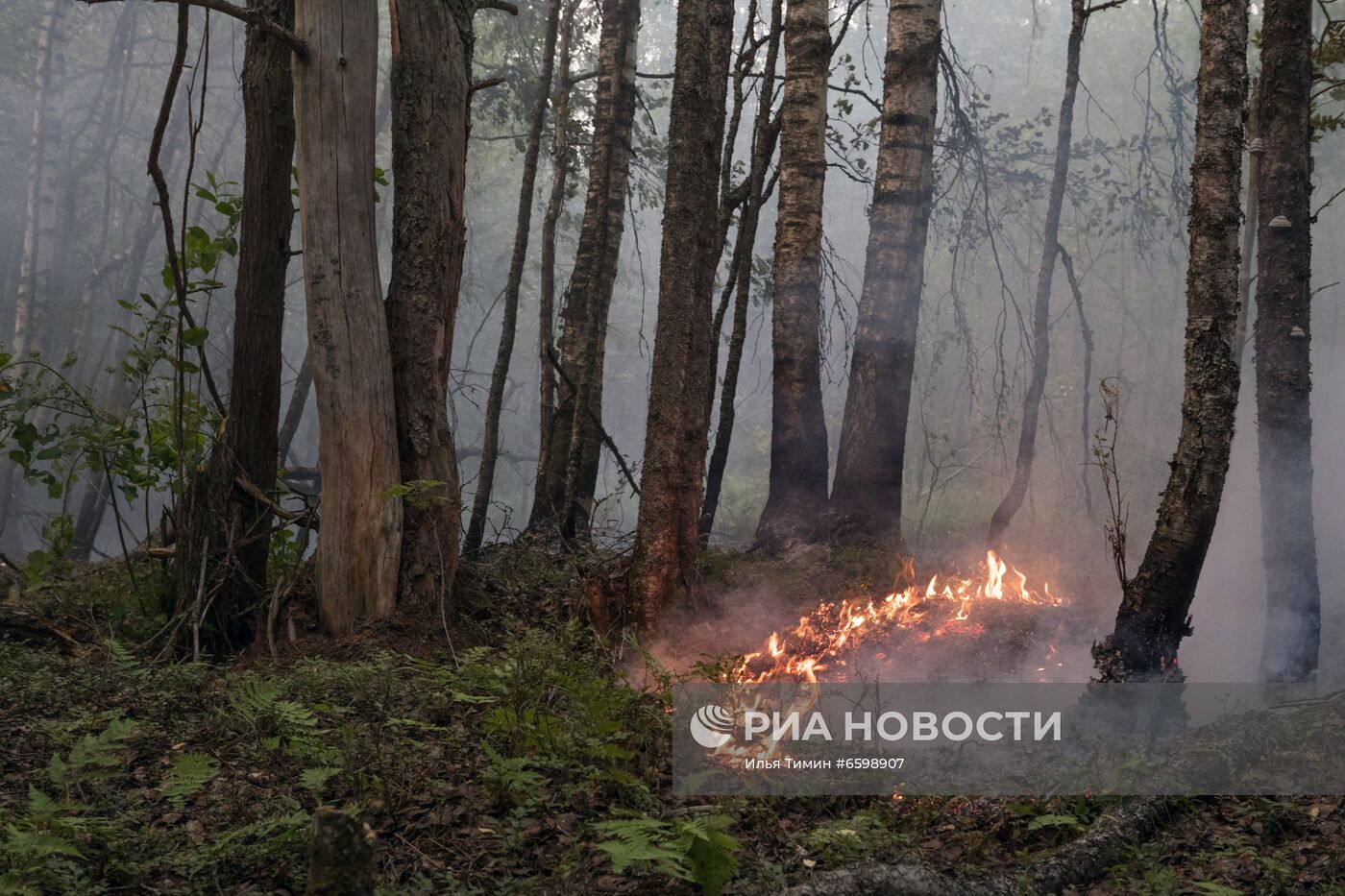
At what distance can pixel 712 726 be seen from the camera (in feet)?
14.2

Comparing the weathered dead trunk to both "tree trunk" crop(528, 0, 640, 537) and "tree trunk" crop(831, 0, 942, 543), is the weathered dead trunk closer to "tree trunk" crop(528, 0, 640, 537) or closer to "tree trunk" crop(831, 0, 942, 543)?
"tree trunk" crop(528, 0, 640, 537)

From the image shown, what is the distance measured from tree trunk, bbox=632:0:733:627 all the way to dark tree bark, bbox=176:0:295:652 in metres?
2.25

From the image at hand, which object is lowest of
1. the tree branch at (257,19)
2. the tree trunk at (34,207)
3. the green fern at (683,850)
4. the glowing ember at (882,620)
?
the green fern at (683,850)

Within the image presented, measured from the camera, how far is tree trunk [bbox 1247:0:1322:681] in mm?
6875

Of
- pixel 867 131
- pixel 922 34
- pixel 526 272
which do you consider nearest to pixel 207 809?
pixel 922 34

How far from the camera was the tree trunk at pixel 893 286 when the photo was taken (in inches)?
311

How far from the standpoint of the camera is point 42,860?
Result: 2.89 meters

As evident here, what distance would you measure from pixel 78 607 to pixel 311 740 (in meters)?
3.13

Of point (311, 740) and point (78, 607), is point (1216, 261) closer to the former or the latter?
point (311, 740)

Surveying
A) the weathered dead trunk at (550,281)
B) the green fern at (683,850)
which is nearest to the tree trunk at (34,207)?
the weathered dead trunk at (550,281)

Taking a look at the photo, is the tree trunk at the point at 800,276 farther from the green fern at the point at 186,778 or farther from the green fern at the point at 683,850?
the green fern at the point at 186,778

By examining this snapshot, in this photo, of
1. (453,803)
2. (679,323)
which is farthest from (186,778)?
(679,323)

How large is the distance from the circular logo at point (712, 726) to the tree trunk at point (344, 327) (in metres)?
2.15

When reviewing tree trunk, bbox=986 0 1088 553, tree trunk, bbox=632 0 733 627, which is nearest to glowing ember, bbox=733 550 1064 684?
tree trunk, bbox=632 0 733 627
